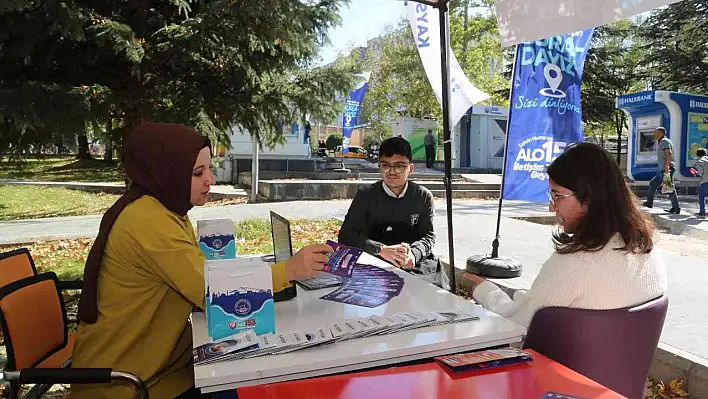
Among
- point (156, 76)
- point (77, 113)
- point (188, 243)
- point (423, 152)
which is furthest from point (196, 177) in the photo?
point (423, 152)

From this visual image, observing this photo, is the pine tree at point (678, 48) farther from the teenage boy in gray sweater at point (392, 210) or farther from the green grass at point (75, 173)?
the green grass at point (75, 173)

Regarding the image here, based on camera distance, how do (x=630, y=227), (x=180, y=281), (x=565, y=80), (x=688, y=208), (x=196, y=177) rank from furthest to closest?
(x=688, y=208)
(x=565, y=80)
(x=196, y=177)
(x=630, y=227)
(x=180, y=281)

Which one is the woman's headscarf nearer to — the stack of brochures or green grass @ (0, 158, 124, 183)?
the stack of brochures

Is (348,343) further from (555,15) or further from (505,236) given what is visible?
(505,236)

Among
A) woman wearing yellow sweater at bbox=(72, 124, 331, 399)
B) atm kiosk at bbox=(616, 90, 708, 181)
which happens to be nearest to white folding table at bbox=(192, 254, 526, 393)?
woman wearing yellow sweater at bbox=(72, 124, 331, 399)

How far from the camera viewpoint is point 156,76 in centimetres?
486

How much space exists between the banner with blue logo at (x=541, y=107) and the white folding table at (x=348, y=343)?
3.04 metres

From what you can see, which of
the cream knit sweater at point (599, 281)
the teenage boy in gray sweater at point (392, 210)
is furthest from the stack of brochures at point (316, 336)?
the teenage boy in gray sweater at point (392, 210)

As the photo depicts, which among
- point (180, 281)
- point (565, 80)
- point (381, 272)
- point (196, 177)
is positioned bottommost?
point (381, 272)

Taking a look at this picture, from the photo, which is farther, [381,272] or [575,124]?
[575,124]

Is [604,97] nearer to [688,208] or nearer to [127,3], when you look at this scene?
[688,208]

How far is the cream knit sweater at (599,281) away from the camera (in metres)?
1.73

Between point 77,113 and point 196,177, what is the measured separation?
2.68 metres

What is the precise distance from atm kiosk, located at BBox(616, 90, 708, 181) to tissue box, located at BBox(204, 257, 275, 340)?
17.5 m
